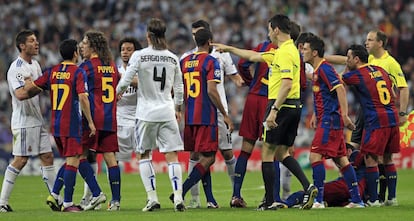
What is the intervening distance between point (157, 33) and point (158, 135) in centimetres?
145

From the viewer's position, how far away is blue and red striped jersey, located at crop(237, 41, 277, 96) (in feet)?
48.4

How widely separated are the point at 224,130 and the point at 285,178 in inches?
56.4

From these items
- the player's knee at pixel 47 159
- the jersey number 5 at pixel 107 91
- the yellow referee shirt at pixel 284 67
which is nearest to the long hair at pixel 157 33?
the jersey number 5 at pixel 107 91

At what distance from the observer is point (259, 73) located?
1487cm

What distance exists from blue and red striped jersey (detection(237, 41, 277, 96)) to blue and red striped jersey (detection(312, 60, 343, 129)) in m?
0.83

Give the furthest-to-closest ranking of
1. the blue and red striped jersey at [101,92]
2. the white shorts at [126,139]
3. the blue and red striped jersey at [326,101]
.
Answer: the white shorts at [126,139] → the blue and red striped jersey at [101,92] → the blue and red striped jersey at [326,101]

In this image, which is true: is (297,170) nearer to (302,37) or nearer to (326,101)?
(326,101)

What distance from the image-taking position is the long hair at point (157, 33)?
13.5 metres

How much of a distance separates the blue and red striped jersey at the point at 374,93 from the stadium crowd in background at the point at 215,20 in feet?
47.2

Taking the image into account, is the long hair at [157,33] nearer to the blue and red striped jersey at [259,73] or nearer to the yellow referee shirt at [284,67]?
the yellow referee shirt at [284,67]

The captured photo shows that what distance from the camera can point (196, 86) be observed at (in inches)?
566

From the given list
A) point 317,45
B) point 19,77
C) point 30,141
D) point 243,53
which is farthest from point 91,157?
point 317,45

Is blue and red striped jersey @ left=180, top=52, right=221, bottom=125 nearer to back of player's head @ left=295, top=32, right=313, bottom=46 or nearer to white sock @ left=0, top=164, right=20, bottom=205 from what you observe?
back of player's head @ left=295, top=32, right=313, bottom=46

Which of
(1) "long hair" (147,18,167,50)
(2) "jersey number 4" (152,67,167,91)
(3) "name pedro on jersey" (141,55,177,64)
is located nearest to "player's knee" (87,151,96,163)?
(2) "jersey number 4" (152,67,167,91)
